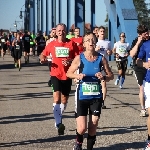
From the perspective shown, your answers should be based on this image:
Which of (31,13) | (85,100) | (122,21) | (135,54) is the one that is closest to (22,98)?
(135,54)

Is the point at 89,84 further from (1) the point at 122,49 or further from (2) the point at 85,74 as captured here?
(1) the point at 122,49

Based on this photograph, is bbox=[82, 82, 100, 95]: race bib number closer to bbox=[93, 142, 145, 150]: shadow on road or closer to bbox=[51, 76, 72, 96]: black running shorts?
bbox=[93, 142, 145, 150]: shadow on road

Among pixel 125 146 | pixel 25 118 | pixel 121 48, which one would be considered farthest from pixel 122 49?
pixel 125 146

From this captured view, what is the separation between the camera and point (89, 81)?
7.05m

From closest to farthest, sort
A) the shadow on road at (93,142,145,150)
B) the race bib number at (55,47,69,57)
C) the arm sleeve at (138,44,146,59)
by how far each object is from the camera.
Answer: the shadow on road at (93,142,145,150), the arm sleeve at (138,44,146,59), the race bib number at (55,47,69,57)

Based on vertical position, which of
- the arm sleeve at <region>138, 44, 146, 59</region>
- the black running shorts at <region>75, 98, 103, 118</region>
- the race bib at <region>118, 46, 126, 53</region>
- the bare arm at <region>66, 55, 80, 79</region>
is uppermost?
the arm sleeve at <region>138, 44, 146, 59</region>

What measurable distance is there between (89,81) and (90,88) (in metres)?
0.11

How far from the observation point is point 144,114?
1077cm

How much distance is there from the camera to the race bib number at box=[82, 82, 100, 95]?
6.98 meters

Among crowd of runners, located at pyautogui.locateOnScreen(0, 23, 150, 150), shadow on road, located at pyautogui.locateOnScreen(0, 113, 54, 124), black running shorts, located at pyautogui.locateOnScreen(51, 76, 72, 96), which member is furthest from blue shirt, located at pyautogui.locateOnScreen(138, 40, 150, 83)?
shadow on road, located at pyautogui.locateOnScreen(0, 113, 54, 124)

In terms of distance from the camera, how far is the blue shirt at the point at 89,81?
23.0 ft

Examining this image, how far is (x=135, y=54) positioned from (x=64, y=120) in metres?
2.34

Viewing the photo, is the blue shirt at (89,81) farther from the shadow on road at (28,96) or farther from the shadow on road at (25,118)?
the shadow on road at (28,96)

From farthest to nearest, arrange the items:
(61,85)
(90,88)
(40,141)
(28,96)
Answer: (28,96)
(61,85)
(40,141)
(90,88)
